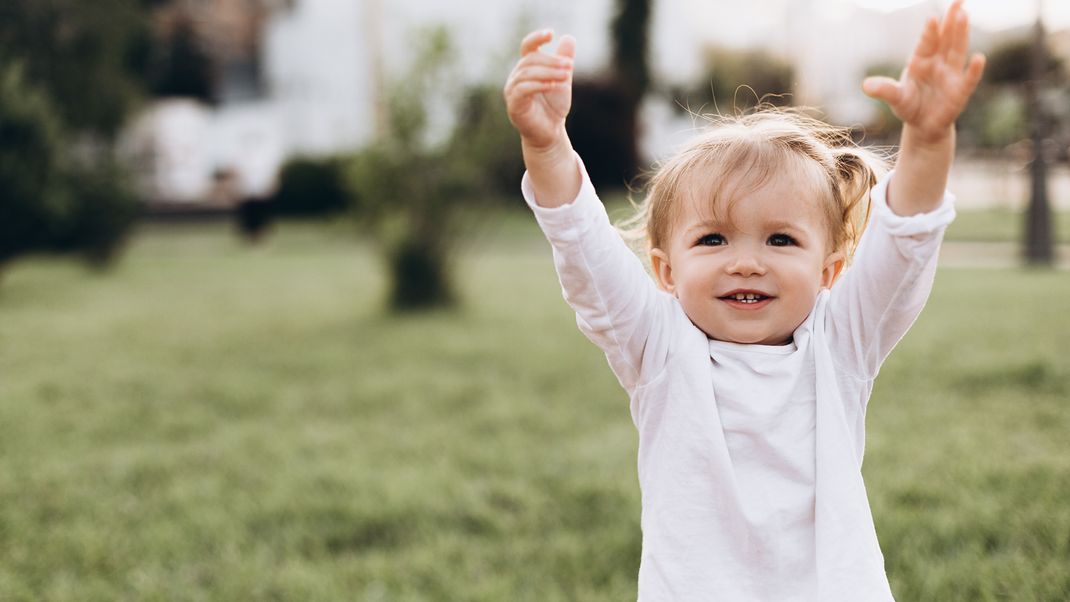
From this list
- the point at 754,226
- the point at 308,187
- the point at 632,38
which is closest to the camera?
the point at 754,226

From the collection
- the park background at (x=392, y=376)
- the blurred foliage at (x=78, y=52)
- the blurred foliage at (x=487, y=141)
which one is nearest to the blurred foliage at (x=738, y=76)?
the park background at (x=392, y=376)

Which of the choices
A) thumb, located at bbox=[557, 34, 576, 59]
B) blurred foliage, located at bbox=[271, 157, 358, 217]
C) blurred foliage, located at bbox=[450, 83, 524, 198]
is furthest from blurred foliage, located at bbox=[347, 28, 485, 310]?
blurred foliage, located at bbox=[271, 157, 358, 217]

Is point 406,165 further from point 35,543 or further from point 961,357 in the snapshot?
point 35,543

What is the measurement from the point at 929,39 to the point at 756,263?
0.40 meters

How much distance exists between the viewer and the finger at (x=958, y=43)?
125 centimetres

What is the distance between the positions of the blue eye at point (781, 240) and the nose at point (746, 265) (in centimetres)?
5

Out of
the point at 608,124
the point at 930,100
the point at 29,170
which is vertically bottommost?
the point at 608,124

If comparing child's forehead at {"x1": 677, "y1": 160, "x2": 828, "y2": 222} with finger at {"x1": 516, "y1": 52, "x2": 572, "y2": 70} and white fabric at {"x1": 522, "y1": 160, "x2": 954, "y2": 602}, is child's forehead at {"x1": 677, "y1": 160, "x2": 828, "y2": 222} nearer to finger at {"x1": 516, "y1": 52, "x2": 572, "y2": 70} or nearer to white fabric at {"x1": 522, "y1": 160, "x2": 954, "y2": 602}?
white fabric at {"x1": 522, "y1": 160, "x2": 954, "y2": 602}

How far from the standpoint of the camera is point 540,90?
1.40 meters

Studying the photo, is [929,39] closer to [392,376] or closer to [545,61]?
[545,61]


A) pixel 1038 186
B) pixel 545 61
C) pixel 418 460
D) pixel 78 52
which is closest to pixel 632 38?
pixel 78 52

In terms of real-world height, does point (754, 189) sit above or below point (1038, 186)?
above

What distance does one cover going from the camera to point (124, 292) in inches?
401

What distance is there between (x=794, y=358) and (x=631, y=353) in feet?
0.84
